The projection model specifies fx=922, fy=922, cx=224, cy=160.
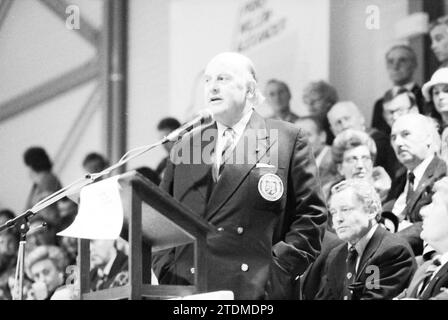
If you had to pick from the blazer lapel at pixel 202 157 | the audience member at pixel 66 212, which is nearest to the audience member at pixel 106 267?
the audience member at pixel 66 212

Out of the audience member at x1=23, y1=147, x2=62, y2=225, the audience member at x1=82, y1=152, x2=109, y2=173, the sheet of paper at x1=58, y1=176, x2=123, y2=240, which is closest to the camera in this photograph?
the sheet of paper at x1=58, y1=176, x2=123, y2=240

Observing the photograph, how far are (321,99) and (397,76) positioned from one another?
46 centimetres

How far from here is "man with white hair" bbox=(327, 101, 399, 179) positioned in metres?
4.57

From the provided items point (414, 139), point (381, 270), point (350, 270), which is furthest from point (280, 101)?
point (381, 270)

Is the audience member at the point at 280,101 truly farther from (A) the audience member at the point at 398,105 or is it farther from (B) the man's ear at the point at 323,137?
(A) the audience member at the point at 398,105

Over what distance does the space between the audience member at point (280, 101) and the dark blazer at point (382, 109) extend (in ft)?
1.68

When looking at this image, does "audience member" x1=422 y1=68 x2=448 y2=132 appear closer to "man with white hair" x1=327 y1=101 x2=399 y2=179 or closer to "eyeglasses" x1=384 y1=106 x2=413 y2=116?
"eyeglasses" x1=384 y1=106 x2=413 y2=116

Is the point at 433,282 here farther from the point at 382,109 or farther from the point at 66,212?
the point at 66,212

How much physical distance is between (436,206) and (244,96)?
96 centimetres

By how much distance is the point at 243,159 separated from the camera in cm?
384

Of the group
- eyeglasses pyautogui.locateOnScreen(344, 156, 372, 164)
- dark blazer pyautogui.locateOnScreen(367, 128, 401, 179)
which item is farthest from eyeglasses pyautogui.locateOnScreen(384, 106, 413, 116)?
eyeglasses pyautogui.locateOnScreen(344, 156, 372, 164)

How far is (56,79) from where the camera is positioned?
5.93 m

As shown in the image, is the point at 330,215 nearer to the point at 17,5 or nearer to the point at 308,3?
the point at 308,3

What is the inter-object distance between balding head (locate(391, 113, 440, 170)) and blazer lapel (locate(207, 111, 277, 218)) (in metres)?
0.87
